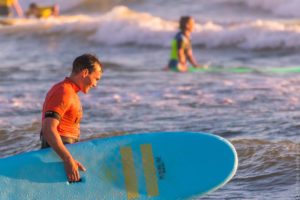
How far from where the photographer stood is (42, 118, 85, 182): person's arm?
10.4ft

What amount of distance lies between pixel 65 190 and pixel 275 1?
17614 mm

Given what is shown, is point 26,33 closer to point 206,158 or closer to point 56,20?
point 56,20

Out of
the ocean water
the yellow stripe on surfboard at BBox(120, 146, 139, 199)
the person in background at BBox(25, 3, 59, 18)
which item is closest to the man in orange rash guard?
the yellow stripe on surfboard at BBox(120, 146, 139, 199)

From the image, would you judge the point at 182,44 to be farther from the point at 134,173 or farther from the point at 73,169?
the point at 73,169

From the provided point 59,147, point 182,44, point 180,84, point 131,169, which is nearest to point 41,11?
point 182,44

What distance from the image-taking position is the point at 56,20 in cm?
2067

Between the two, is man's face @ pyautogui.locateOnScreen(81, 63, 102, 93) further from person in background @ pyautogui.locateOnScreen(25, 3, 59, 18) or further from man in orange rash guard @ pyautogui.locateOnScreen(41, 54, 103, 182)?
person in background @ pyautogui.locateOnScreen(25, 3, 59, 18)

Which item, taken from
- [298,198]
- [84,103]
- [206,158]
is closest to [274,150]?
[298,198]

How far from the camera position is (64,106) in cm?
325

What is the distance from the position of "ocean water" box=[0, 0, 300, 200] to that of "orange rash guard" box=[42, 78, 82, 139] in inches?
51.0

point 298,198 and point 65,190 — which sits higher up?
point 65,190

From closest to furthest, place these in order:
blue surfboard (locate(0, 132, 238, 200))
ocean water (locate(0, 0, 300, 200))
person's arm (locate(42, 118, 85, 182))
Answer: person's arm (locate(42, 118, 85, 182)) < blue surfboard (locate(0, 132, 238, 200)) < ocean water (locate(0, 0, 300, 200))

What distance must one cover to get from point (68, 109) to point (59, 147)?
0.25m

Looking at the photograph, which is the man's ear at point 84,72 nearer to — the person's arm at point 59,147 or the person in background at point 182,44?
the person's arm at point 59,147
